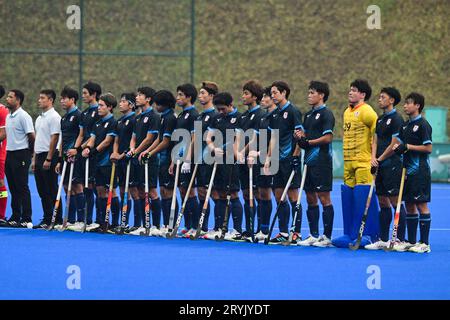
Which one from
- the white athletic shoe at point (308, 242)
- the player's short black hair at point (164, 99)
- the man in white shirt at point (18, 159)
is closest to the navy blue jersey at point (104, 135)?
the player's short black hair at point (164, 99)

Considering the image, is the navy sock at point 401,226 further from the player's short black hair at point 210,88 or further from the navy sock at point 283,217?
the player's short black hair at point 210,88

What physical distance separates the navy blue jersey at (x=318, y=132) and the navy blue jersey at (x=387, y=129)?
0.60 m

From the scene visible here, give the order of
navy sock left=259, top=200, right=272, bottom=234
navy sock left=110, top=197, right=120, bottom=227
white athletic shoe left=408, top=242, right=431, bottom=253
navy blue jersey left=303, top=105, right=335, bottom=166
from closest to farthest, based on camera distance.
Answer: white athletic shoe left=408, top=242, right=431, bottom=253 < navy blue jersey left=303, top=105, right=335, bottom=166 < navy sock left=259, top=200, right=272, bottom=234 < navy sock left=110, top=197, right=120, bottom=227

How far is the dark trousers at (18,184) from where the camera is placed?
1528 centimetres

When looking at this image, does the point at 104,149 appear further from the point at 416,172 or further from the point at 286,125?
the point at 416,172

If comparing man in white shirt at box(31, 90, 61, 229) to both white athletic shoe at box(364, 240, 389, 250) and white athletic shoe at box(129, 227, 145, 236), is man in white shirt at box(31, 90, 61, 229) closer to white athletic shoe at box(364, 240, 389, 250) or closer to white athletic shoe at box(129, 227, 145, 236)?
white athletic shoe at box(129, 227, 145, 236)

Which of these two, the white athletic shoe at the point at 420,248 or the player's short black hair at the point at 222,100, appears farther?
the player's short black hair at the point at 222,100

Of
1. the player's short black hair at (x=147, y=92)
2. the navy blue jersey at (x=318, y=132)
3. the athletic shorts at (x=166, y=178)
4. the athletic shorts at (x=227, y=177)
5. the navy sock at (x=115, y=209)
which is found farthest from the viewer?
the navy sock at (x=115, y=209)

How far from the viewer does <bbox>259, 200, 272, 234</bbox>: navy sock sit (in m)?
13.8

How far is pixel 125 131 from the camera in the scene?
14.8m

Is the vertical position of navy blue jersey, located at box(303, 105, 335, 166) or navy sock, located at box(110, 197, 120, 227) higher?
navy blue jersey, located at box(303, 105, 335, 166)

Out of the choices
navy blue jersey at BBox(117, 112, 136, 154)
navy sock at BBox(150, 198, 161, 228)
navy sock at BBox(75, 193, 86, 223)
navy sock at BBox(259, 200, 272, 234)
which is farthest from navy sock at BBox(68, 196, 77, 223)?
navy sock at BBox(259, 200, 272, 234)

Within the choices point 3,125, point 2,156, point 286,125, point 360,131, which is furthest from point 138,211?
point 360,131

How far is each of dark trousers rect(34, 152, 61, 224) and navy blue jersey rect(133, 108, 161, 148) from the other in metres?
1.37
